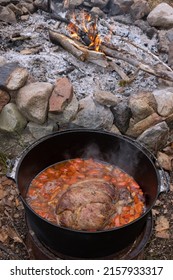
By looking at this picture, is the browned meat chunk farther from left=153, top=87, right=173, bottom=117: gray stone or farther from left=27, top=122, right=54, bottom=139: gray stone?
left=153, top=87, right=173, bottom=117: gray stone

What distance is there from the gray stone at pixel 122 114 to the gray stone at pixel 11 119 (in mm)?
1051

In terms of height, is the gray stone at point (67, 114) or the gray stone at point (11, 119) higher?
the gray stone at point (67, 114)

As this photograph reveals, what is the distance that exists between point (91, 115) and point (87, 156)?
535 millimetres

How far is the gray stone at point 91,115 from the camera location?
4.37 m

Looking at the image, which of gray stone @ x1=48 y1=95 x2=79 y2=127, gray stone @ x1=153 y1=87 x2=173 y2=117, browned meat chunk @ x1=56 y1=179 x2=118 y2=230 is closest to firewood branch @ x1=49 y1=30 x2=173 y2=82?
gray stone @ x1=153 y1=87 x2=173 y2=117

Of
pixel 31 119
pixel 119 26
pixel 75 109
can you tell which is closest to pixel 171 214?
pixel 75 109

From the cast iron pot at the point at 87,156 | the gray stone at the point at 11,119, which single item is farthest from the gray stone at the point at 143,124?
the gray stone at the point at 11,119

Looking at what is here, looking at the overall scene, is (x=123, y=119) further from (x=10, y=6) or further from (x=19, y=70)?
(x=10, y=6)

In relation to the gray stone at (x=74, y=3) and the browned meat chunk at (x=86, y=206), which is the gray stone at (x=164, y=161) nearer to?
the browned meat chunk at (x=86, y=206)

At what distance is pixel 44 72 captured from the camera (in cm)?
475

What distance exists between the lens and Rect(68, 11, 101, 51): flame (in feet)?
16.5

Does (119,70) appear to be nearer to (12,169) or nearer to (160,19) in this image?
(160,19)

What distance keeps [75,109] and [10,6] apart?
7.40 feet

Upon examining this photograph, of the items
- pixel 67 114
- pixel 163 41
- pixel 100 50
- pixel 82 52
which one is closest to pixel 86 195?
pixel 67 114
